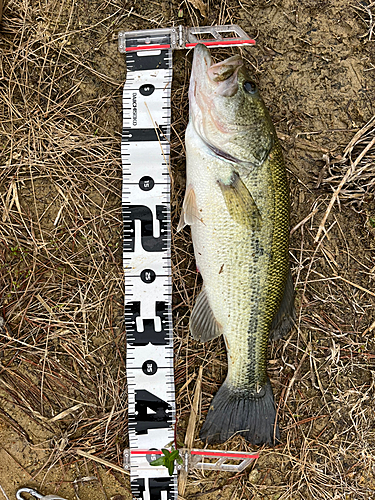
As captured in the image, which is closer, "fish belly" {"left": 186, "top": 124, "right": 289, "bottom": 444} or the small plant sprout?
"fish belly" {"left": 186, "top": 124, "right": 289, "bottom": 444}

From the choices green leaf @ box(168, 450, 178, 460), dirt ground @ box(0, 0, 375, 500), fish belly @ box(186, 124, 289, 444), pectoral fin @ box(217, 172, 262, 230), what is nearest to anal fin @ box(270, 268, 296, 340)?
fish belly @ box(186, 124, 289, 444)

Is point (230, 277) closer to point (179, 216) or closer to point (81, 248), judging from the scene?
point (179, 216)

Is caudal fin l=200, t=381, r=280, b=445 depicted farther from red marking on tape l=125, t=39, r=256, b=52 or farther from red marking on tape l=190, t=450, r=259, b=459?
red marking on tape l=125, t=39, r=256, b=52

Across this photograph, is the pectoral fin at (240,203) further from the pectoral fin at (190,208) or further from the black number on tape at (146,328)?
the black number on tape at (146,328)

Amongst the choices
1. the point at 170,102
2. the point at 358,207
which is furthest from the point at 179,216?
the point at 358,207

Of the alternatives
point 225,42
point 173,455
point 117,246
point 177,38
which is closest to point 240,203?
point 117,246

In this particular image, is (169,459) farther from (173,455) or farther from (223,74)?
(223,74)

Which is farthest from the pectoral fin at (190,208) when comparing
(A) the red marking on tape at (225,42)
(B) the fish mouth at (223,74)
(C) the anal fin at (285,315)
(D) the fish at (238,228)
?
(A) the red marking on tape at (225,42)
